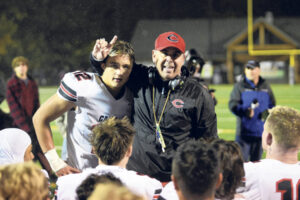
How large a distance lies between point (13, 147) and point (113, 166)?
76cm

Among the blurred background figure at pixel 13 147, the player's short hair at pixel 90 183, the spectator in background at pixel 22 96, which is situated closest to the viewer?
the player's short hair at pixel 90 183

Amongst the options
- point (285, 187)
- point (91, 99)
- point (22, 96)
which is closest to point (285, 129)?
point (285, 187)

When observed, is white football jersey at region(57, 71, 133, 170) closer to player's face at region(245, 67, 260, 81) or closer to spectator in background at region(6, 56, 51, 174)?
spectator in background at region(6, 56, 51, 174)

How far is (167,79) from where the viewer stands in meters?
3.34

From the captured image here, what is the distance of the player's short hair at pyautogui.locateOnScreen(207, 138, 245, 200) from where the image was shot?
241 cm

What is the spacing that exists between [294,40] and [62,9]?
63.9 feet

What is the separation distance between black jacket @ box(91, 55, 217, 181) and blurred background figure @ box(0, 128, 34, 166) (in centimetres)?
81

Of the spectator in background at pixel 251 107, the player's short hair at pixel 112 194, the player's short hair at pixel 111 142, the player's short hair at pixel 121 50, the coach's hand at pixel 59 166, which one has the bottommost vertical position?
the spectator in background at pixel 251 107

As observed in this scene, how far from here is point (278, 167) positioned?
2.64m

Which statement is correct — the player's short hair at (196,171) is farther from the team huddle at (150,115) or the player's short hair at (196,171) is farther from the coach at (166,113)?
the coach at (166,113)

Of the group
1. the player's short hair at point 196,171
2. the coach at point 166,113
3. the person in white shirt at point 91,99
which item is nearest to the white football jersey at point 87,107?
the person in white shirt at point 91,99

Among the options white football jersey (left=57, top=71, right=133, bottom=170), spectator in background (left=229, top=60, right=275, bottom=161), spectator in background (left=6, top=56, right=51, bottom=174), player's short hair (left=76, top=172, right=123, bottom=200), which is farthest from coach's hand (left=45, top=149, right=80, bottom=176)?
spectator in background (left=229, top=60, right=275, bottom=161)

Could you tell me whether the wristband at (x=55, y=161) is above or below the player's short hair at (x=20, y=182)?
below

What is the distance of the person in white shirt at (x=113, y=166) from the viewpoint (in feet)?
8.13
